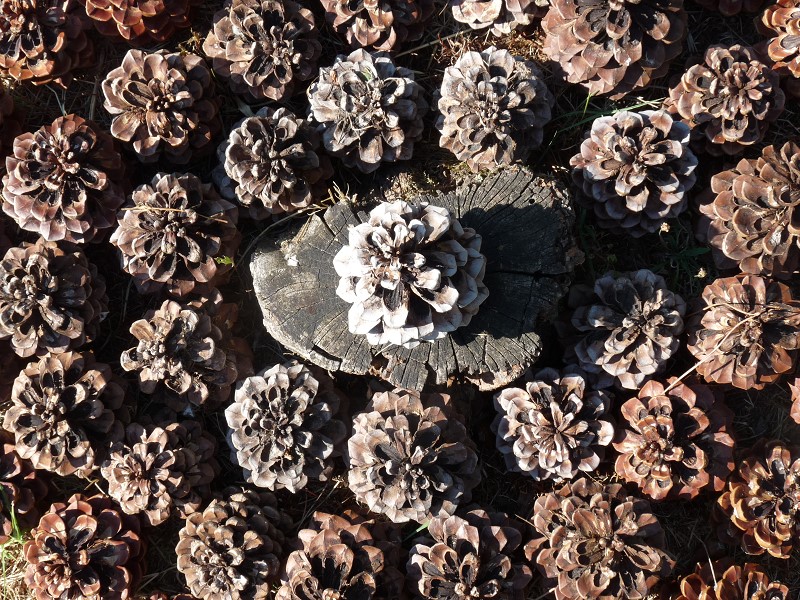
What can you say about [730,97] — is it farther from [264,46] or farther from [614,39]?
[264,46]

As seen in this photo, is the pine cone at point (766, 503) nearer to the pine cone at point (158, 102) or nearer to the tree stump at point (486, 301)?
the tree stump at point (486, 301)

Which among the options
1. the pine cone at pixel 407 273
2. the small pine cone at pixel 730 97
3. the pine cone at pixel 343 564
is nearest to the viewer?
the pine cone at pixel 407 273

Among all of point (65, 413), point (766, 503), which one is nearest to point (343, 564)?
point (65, 413)

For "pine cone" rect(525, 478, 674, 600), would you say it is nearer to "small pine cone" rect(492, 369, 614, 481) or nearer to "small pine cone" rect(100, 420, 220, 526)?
"small pine cone" rect(492, 369, 614, 481)

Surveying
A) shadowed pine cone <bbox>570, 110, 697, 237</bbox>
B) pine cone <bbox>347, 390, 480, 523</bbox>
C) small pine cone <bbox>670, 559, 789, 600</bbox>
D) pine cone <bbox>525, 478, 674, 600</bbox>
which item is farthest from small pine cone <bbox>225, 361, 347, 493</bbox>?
small pine cone <bbox>670, 559, 789, 600</bbox>

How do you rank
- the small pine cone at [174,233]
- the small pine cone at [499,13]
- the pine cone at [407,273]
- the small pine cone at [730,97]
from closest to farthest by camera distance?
the pine cone at [407,273], the small pine cone at [174,233], the small pine cone at [730,97], the small pine cone at [499,13]

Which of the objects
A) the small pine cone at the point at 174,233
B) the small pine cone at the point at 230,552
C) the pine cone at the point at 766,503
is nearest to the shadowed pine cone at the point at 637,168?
the pine cone at the point at 766,503

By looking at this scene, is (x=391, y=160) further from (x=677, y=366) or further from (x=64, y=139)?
(x=677, y=366)
